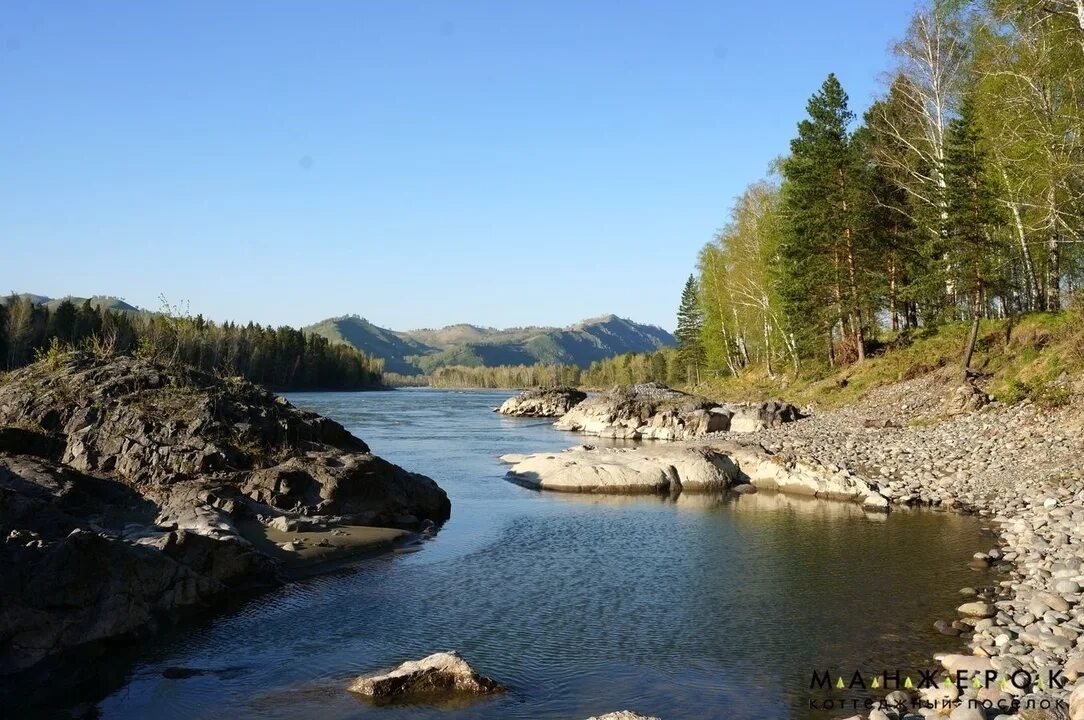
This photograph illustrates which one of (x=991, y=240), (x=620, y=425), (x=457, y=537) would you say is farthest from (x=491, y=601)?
(x=620, y=425)

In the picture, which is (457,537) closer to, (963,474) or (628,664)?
(628,664)

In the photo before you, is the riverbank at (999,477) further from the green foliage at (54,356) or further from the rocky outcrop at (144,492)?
the green foliage at (54,356)

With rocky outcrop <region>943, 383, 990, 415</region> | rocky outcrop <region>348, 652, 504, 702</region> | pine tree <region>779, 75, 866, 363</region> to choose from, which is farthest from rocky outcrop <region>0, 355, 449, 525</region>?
pine tree <region>779, 75, 866, 363</region>

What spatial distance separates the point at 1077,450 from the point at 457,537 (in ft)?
60.0

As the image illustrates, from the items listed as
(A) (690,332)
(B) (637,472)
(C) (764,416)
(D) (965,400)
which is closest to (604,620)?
(B) (637,472)

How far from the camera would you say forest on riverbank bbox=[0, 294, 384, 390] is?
9062 cm

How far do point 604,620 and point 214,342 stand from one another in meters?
114

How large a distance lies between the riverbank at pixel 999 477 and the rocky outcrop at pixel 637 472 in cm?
304

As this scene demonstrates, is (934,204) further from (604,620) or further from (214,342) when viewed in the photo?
(214,342)

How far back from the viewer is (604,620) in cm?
1412

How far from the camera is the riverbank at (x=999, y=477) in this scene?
11555mm

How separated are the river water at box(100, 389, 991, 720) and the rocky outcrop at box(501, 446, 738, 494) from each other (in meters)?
5.52

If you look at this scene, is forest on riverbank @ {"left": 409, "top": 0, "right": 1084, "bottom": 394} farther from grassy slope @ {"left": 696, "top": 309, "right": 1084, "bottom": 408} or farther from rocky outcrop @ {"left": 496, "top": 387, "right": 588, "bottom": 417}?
rocky outcrop @ {"left": 496, "top": 387, "right": 588, "bottom": 417}

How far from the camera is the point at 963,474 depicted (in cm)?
2469
